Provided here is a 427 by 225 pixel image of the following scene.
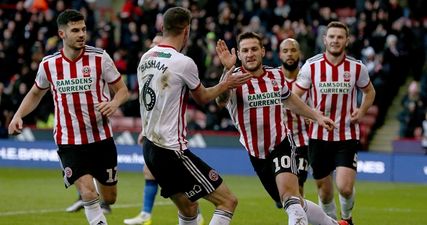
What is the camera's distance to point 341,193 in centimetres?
1254

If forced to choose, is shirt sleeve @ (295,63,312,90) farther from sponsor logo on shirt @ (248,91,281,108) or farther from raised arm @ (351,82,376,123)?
sponsor logo on shirt @ (248,91,281,108)

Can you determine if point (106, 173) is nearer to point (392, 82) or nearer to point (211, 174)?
point (211, 174)

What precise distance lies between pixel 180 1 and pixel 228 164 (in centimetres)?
790

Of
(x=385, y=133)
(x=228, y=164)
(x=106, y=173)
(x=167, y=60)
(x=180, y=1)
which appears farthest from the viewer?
(x=180, y=1)

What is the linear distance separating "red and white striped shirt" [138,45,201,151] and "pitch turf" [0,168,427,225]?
15.5ft

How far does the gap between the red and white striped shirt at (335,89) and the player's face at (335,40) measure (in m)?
0.14

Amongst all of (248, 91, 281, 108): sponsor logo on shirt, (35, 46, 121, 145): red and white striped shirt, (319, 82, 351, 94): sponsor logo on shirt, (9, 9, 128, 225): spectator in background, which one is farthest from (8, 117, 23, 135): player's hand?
(319, 82, 351, 94): sponsor logo on shirt

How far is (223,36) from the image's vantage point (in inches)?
1083

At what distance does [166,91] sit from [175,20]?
0.66m

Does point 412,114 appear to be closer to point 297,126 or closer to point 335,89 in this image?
point 297,126

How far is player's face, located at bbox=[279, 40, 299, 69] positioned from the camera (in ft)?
44.4

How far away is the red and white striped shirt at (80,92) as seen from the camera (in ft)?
35.8

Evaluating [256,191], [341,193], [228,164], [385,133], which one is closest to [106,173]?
[341,193]

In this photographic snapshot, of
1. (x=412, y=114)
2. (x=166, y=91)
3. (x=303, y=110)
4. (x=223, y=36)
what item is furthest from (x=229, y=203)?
(x=223, y=36)
